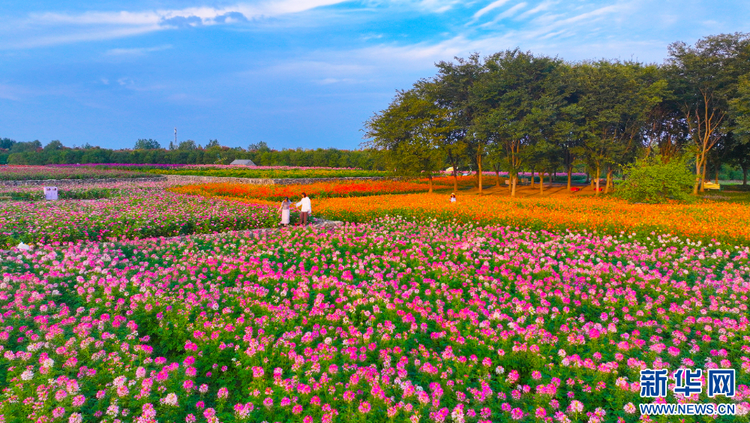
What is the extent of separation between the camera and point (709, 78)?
2891cm

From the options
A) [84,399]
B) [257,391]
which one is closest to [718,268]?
[257,391]

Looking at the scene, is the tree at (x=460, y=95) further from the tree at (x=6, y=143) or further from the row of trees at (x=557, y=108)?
the tree at (x=6, y=143)

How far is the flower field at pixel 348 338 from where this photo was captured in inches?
133

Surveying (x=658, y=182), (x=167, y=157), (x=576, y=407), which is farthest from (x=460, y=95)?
(x=167, y=157)

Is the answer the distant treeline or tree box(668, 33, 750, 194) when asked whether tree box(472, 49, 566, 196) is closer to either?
tree box(668, 33, 750, 194)

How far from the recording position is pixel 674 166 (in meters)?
21.5

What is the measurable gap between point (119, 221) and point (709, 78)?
3868cm

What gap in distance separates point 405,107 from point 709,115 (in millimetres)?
25195

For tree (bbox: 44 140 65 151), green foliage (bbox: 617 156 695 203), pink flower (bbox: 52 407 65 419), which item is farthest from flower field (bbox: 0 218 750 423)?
tree (bbox: 44 140 65 151)

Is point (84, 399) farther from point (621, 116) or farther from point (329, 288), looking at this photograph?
point (621, 116)

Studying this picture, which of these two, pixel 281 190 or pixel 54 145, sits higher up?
pixel 54 145

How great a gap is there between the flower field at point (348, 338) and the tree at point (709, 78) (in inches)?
1099

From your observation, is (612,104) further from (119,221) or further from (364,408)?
(364,408)

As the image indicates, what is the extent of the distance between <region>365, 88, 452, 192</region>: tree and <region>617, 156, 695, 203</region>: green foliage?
42.3ft
